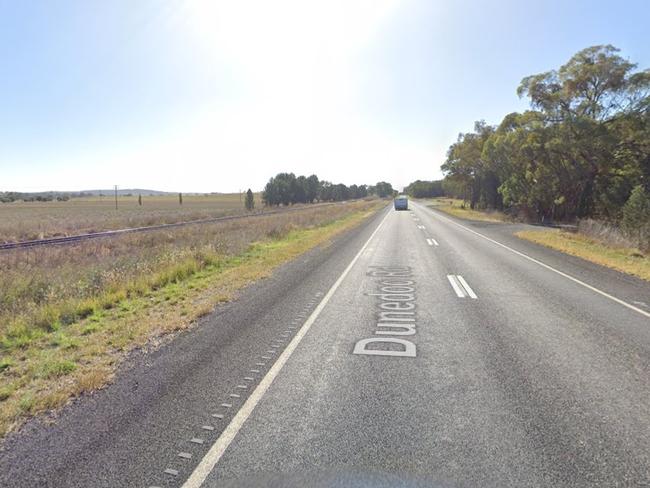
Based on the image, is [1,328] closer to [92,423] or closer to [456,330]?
[92,423]

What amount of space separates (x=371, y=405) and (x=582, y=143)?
96.0ft

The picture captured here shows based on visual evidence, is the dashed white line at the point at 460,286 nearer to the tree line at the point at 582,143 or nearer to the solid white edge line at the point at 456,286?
the solid white edge line at the point at 456,286

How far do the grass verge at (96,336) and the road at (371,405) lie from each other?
328mm

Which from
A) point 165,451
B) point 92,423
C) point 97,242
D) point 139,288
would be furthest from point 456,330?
point 97,242

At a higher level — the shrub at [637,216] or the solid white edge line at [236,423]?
the shrub at [637,216]

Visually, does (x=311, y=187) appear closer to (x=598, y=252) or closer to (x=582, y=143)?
(x=582, y=143)

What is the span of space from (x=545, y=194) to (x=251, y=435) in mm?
35687

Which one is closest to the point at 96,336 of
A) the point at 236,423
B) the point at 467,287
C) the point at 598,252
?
the point at 236,423

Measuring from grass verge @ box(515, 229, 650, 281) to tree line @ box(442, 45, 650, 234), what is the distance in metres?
7.50

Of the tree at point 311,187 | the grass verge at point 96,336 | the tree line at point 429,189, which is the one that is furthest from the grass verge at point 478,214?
the tree line at point 429,189

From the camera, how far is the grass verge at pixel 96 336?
12.8ft

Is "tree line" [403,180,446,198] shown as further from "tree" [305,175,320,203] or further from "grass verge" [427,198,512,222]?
"grass verge" [427,198,512,222]

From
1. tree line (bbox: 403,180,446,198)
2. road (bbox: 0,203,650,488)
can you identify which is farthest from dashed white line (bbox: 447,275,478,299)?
tree line (bbox: 403,180,446,198)

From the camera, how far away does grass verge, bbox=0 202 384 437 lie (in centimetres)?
389
